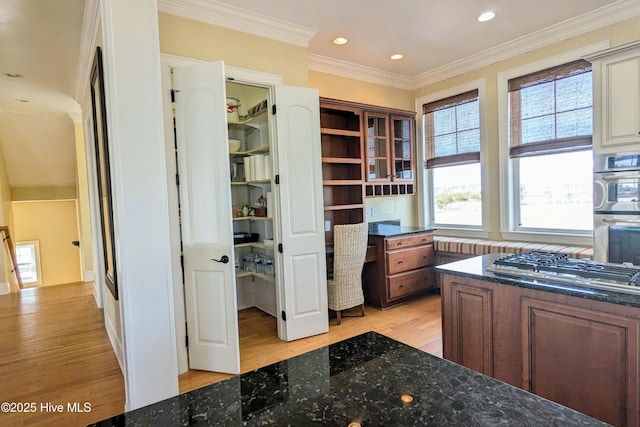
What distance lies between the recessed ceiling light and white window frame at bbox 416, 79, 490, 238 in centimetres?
103

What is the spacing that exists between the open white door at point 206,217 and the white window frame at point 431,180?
326 cm

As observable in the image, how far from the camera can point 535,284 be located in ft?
5.72

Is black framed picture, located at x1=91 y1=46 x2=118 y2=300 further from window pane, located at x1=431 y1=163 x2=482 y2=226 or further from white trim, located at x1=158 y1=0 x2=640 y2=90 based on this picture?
window pane, located at x1=431 y1=163 x2=482 y2=226

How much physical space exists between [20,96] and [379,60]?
16.1ft

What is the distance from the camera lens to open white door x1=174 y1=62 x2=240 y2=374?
2.66 meters

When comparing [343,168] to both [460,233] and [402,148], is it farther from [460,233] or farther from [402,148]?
[460,233]

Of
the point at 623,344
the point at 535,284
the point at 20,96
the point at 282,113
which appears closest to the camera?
the point at 623,344

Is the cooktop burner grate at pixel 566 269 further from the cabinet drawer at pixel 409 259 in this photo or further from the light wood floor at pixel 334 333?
the cabinet drawer at pixel 409 259

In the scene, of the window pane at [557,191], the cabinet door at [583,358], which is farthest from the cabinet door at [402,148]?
the cabinet door at [583,358]

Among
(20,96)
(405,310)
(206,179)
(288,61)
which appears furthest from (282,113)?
(20,96)

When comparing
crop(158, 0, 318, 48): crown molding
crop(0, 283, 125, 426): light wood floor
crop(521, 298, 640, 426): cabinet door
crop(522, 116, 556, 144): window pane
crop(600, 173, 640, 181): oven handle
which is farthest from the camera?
crop(522, 116, 556, 144): window pane

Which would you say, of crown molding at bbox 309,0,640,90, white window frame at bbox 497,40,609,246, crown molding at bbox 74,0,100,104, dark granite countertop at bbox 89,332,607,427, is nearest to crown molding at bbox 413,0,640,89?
crown molding at bbox 309,0,640,90

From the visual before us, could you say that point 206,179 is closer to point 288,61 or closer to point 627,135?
point 288,61

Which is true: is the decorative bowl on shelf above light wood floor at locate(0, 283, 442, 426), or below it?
above
